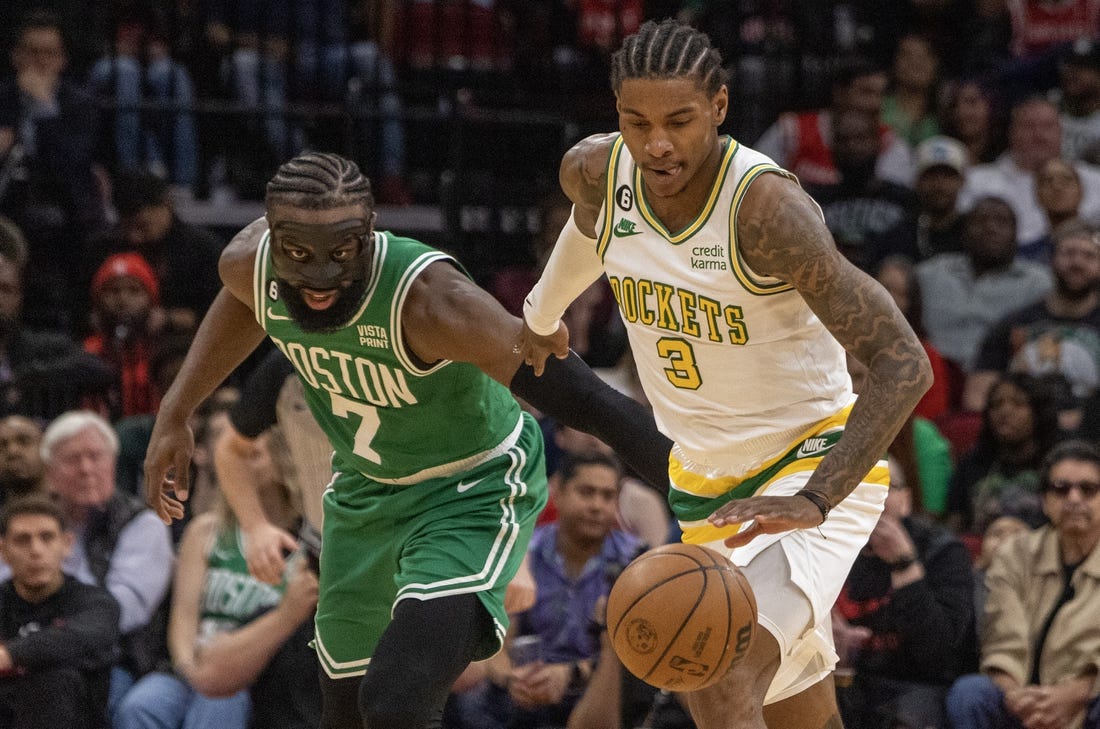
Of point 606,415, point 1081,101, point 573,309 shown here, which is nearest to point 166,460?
point 606,415

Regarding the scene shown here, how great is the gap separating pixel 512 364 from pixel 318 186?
0.75m

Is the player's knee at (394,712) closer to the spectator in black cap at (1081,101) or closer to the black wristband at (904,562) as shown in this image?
the black wristband at (904,562)

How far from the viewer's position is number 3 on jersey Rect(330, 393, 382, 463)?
5188mm

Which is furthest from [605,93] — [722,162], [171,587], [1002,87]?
[722,162]

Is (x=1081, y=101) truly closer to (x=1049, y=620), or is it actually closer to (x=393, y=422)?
(x=1049, y=620)

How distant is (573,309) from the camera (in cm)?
895

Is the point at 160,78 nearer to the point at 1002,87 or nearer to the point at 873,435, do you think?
the point at 1002,87

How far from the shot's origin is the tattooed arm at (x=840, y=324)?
13.9 ft

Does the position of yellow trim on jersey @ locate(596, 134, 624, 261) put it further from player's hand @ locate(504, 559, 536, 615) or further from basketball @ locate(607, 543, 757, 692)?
player's hand @ locate(504, 559, 536, 615)

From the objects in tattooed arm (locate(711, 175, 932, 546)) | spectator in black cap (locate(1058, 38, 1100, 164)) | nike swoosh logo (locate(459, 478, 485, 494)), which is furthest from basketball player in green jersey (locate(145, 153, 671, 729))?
spectator in black cap (locate(1058, 38, 1100, 164))

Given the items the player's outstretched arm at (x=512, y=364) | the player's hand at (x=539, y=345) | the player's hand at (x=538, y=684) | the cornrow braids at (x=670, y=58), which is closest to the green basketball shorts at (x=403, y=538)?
the player's outstretched arm at (x=512, y=364)

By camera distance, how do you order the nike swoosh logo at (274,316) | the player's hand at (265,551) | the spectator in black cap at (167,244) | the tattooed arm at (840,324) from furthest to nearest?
the spectator in black cap at (167,244) → the player's hand at (265,551) → the nike swoosh logo at (274,316) → the tattooed arm at (840,324)

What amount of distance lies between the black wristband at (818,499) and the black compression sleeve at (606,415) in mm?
1196

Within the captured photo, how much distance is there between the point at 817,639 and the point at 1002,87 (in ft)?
25.7
